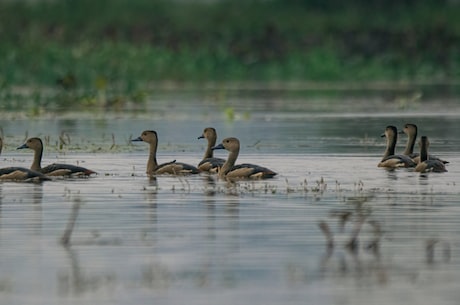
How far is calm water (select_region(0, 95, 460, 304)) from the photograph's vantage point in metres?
12.4

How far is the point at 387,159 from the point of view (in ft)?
73.6

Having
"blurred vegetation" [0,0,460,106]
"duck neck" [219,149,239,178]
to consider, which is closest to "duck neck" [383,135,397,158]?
"duck neck" [219,149,239,178]

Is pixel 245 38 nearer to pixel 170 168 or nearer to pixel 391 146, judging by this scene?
pixel 391 146

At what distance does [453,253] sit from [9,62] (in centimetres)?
3061

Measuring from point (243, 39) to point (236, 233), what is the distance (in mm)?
44903

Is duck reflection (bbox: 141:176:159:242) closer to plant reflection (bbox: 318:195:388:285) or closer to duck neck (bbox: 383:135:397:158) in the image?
plant reflection (bbox: 318:195:388:285)

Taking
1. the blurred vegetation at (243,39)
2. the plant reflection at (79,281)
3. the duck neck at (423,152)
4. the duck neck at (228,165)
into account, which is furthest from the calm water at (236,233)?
the blurred vegetation at (243,39)

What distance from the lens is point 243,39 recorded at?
5991 centimetres

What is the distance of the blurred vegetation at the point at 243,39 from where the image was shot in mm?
51906

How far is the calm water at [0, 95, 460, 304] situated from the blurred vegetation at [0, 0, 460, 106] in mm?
24111

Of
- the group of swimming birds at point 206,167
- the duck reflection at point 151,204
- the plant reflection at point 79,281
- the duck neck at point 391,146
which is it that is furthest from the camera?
the duck neck at point 391,146

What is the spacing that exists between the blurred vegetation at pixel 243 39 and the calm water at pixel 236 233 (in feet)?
79.1

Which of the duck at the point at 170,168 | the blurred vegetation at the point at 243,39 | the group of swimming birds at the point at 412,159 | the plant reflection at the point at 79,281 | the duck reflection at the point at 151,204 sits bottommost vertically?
the plant reflection at the point at 79,281

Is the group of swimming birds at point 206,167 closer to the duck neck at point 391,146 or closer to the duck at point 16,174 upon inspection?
the duck at point 16,174
